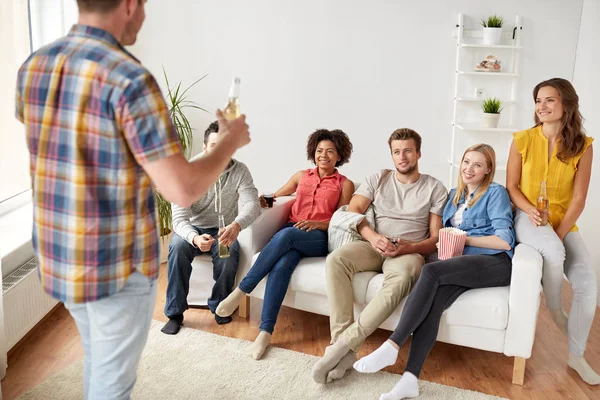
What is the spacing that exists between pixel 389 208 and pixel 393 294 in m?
0.60

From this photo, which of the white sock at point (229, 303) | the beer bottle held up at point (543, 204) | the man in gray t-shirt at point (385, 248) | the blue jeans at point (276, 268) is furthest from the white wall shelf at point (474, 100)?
the white sock at point (229, 303)

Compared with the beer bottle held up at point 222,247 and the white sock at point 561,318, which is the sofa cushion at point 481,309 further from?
the beer bottle held up at point 222,247

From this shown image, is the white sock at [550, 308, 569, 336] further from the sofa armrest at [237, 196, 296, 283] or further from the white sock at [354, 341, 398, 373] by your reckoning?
the sofa armrest at [237, 196, 296, 283]

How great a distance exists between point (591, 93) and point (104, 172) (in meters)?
3.39

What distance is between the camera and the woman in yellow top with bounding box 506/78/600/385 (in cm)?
270

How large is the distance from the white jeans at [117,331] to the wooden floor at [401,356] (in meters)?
1.27

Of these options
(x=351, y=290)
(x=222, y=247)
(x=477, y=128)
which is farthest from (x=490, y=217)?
(x=477, y=128)

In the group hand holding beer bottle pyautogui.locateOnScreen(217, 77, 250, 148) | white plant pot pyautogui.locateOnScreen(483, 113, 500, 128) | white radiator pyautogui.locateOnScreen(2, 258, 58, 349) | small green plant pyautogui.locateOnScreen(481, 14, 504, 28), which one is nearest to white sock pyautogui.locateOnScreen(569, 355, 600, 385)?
white plant pot pyautogui.locateOnScreen(483, 113, 500, 128)

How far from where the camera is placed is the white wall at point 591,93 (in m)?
3.65

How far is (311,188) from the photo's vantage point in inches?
134

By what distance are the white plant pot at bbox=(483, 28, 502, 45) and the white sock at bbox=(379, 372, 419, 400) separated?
2.59 metres

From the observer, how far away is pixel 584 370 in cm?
268

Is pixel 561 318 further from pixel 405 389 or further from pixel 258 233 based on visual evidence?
pixel 258 233

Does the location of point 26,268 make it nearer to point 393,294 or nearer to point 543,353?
point 393,294
